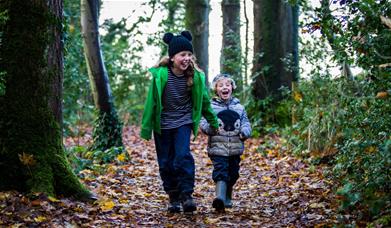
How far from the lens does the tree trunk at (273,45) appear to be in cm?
1605

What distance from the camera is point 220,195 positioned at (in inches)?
292

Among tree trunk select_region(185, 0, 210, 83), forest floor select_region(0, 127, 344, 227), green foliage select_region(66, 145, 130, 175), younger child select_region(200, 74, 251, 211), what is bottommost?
forest floor select_region(0, 127, 344, 227)

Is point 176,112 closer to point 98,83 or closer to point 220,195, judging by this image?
point 220,195

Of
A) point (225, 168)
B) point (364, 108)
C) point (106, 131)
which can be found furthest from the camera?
point (106, 131)

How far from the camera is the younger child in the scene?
24.9ft

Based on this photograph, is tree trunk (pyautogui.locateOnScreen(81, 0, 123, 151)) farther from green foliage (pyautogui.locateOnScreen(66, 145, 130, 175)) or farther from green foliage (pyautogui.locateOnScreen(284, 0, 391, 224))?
green foliage (pyautogui.locateOnScreen(284, 0, 391, 224))

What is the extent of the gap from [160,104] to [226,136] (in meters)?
0.99

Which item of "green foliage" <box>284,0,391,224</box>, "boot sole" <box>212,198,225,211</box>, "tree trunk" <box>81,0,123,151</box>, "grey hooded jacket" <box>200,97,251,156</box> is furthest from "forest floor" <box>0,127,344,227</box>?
"tree trunk" <box>81,0,123,151</box>

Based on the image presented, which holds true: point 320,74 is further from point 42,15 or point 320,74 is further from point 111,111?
point 42,15

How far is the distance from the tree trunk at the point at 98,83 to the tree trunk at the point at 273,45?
4855 mm

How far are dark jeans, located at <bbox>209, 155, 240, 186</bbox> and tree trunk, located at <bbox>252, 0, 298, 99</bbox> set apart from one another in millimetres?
8410

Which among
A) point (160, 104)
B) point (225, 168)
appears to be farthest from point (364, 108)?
point (160, 104)

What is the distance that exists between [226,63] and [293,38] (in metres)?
2.65

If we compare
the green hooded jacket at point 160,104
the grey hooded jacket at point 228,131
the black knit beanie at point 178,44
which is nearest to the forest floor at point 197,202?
the grey hooded jacket at point 228,131
